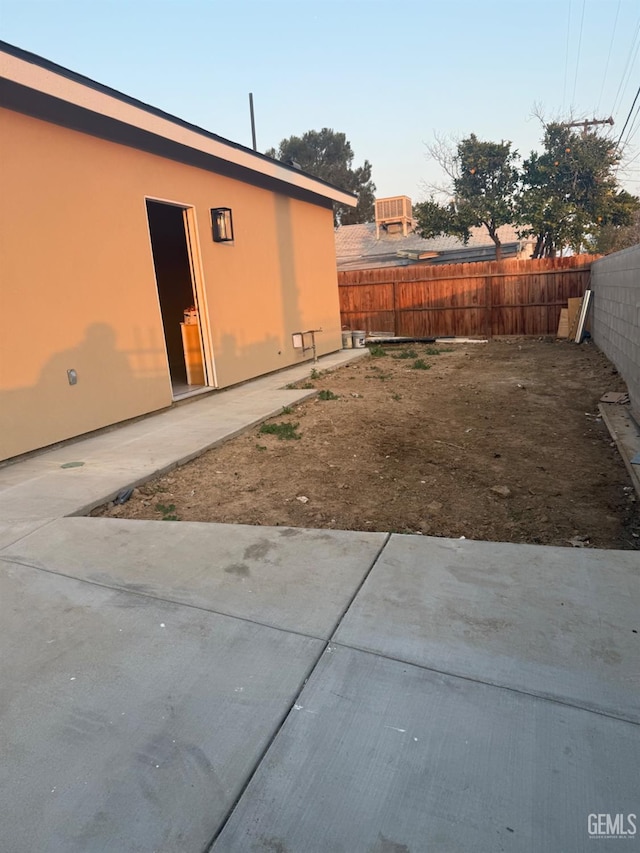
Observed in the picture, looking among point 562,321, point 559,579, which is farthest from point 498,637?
point 562,321

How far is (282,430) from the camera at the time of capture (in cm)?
598

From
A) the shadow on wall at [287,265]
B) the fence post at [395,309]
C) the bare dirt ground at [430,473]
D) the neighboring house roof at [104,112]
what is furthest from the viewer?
the fence post at [395,309]

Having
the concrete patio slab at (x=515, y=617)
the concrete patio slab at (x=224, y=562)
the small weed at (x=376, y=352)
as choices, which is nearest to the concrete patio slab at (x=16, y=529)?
the concrete patio slab at (x=224, y=562)

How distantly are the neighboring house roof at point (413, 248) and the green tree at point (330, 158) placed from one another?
482 inches

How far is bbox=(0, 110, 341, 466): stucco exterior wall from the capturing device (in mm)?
5051

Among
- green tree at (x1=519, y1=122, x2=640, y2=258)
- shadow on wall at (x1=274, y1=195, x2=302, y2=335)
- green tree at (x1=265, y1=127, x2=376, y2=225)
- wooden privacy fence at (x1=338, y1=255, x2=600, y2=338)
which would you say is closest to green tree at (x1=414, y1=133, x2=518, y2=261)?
green tree at (x1=519, y1=122, x2=640, y2=258)

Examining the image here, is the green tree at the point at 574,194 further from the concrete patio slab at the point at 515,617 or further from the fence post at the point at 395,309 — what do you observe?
the concrete patio slab at the point at 515,617

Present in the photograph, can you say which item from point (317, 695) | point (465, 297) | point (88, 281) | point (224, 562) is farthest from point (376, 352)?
point (317, 695)

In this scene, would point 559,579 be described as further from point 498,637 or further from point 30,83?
point 30,83

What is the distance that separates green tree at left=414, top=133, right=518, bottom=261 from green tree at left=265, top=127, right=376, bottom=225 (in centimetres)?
1685

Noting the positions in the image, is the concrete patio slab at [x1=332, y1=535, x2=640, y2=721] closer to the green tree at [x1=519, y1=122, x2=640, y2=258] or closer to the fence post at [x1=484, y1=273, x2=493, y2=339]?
the fence post at [x1=484, y1=273, x2=493, y2=339]

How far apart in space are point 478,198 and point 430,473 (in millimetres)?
18796

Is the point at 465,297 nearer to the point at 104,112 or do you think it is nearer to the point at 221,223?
the point at 221,223

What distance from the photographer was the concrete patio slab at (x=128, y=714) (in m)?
1.48
